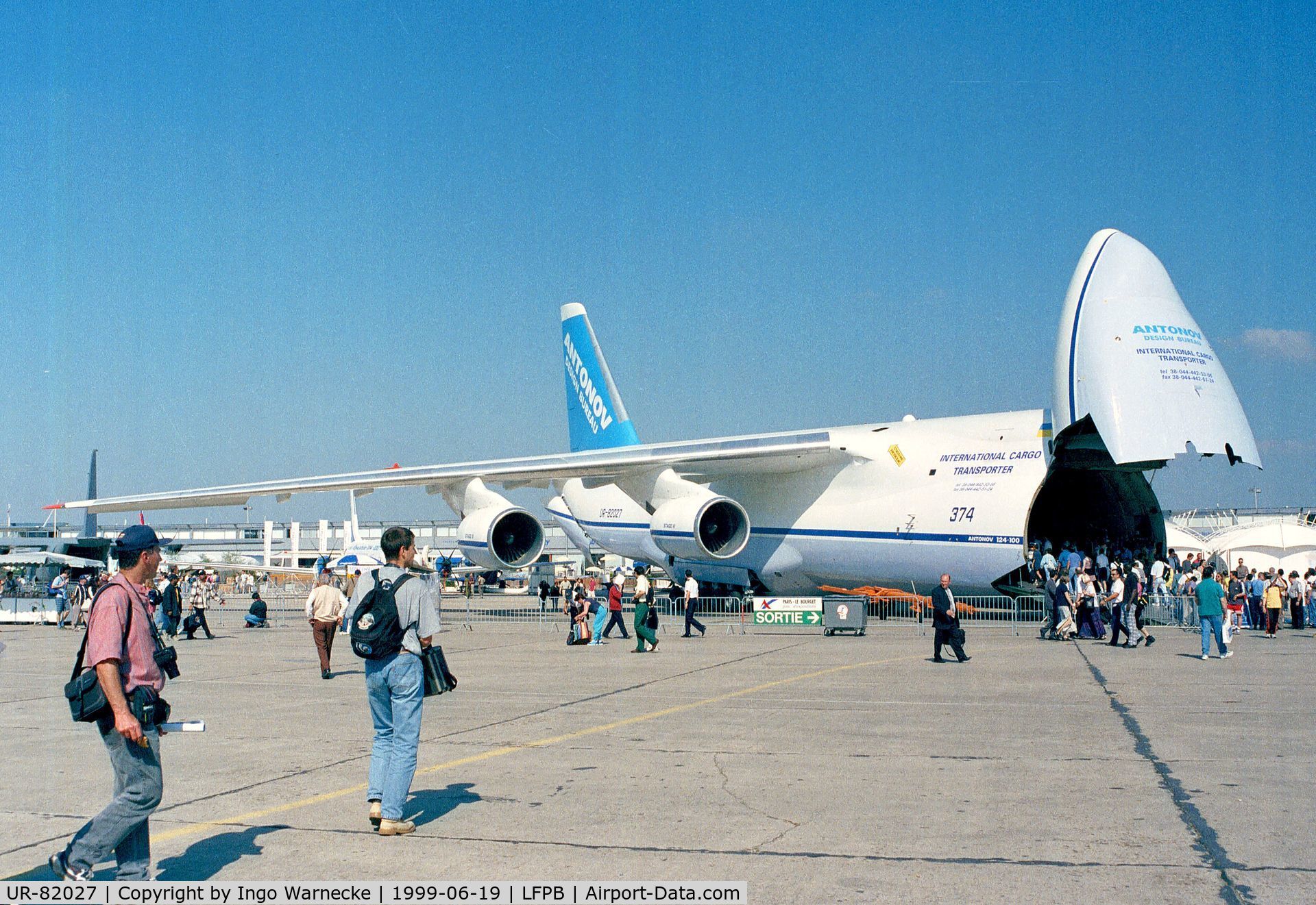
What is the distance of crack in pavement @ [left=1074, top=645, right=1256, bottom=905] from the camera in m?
4.80

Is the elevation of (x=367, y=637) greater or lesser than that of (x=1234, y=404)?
lesser

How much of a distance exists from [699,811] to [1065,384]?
50.0 feet

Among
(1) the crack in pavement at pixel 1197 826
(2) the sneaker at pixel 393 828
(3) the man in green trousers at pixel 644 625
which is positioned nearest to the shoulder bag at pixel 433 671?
(2) the sneaker at pixel 393 828

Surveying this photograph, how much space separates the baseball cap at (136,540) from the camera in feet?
16.4

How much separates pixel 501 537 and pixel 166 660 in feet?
70.0

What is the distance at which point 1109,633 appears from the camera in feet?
70.8

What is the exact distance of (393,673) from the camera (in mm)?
6000

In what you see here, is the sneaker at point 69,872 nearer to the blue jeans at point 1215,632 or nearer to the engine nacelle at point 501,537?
the blue jeans at point 1215,632

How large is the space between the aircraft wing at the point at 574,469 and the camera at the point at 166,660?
19726mm

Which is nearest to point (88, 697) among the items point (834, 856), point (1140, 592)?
point (834, 856)

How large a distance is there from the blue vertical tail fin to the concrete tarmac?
62.4 feet

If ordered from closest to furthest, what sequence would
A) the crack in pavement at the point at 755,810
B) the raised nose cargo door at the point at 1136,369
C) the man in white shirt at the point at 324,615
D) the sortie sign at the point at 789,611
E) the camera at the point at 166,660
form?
the camera at the point at 166,660 < the crack in pavement at the point at 755,810 < the man in white shirt at the point at 324,615 < the raised nose cargo door at the point at 1136,369 < the sortie sign at the point at 789,611

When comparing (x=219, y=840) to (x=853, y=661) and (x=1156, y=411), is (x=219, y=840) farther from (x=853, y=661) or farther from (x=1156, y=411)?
(x=1156, y=411)

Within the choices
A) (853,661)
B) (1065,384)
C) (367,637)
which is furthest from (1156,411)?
(367,637)
